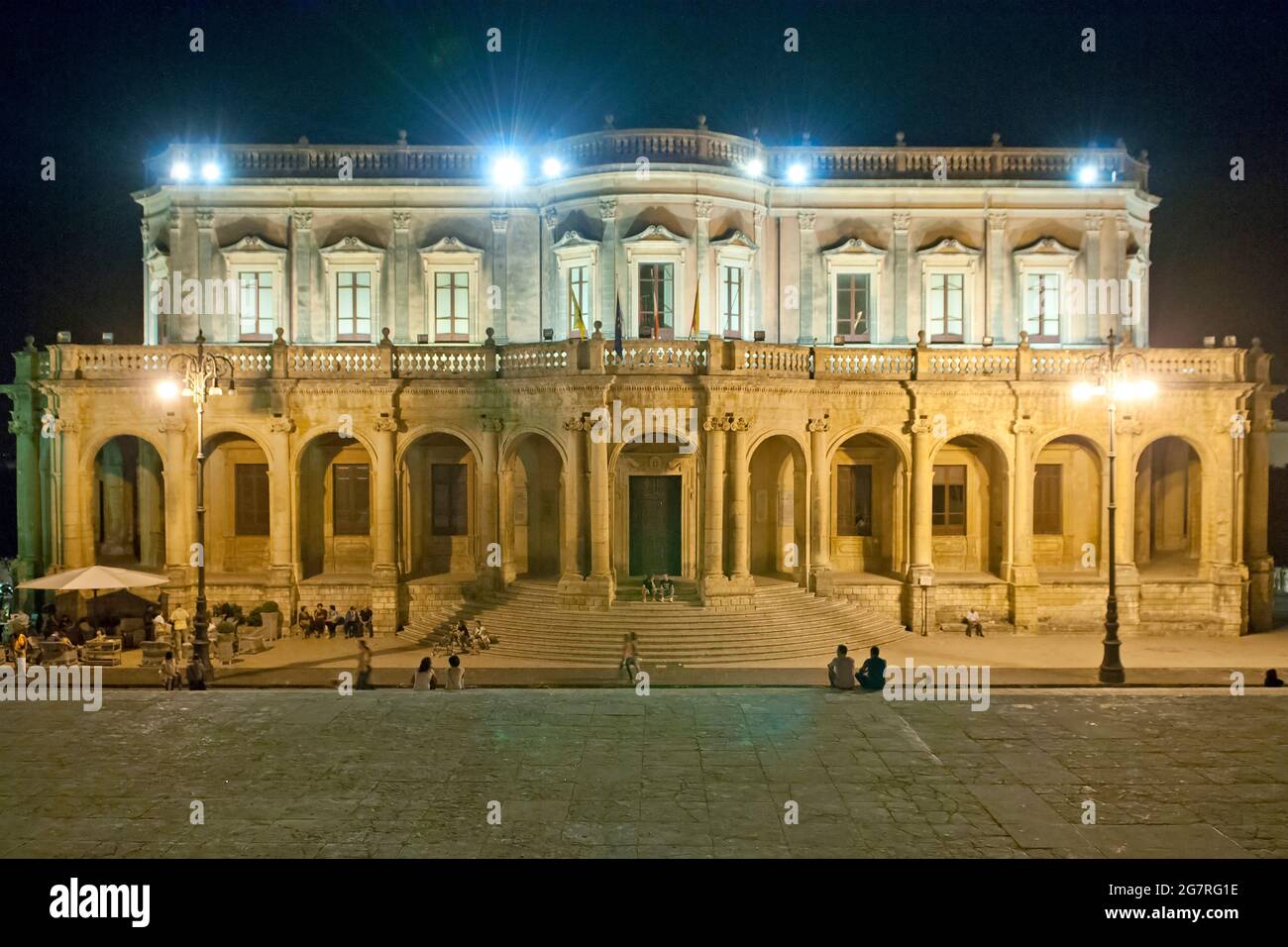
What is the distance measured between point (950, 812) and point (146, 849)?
10204 mm

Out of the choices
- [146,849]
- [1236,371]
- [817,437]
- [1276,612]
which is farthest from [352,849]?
[1276,612]

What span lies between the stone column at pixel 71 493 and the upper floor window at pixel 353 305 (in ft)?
28.0

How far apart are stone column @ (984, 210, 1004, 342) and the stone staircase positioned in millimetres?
11122

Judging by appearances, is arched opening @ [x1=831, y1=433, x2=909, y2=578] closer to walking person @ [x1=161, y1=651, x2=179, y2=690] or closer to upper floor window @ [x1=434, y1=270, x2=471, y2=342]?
upper floor window @ [x1=434, y1=270, x2=471, y2=342]

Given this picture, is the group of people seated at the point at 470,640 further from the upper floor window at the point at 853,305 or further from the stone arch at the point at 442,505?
the upper floor window at the point at 853,305

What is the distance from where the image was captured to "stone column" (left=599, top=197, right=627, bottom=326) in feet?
103

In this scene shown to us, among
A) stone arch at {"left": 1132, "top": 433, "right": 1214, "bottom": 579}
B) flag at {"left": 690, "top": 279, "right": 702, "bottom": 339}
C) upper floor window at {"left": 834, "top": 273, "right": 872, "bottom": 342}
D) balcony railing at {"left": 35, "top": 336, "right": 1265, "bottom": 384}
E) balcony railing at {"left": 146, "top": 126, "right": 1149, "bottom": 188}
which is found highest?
balcony railing at {"left": 146, "top": 126, "right": 1149, "bottom": 188}

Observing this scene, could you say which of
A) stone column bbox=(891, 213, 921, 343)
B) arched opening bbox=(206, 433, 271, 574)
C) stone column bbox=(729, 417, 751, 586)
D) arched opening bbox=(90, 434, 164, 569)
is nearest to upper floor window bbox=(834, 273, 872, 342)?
stone column bbox=(891, 213, 921, 343)

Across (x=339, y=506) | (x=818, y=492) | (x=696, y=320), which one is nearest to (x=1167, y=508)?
(x=818, y=492)

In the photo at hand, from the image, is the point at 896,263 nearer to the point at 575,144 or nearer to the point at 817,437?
the point at 817,437

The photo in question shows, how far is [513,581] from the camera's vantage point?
30047 mm

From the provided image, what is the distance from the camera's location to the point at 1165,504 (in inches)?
1437

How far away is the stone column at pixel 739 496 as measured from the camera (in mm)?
28188

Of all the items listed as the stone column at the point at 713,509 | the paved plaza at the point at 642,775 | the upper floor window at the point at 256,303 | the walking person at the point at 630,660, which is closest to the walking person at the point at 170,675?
the paved plaza at the point at 642,775
